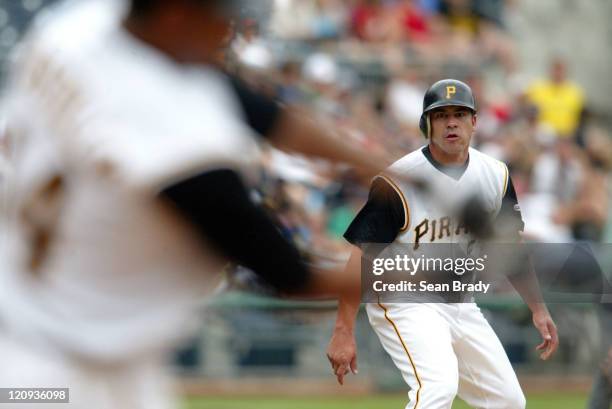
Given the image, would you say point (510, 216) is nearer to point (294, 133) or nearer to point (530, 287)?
point (530, 287)

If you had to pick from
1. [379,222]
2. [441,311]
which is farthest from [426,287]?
[379,222]

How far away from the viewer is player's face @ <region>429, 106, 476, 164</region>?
17.6ft

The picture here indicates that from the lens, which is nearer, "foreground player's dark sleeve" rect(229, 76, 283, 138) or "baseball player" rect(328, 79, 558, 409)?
"foreground player's dark sleeve" rect(229, 76, 283, 138)

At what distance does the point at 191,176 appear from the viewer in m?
2.49

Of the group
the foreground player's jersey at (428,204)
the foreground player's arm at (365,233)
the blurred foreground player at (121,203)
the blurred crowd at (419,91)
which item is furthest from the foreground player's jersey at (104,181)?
the blurred crowd at (419,91)

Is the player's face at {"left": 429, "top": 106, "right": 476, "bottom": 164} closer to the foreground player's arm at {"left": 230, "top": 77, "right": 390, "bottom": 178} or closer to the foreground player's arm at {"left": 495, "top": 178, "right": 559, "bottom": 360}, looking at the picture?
the foreground player's arm at {"left": 495, "top": 178, "right": 559, "bottom": 360}

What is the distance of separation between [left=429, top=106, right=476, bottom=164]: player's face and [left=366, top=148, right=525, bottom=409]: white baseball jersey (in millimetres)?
87

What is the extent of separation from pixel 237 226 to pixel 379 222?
9.23ft

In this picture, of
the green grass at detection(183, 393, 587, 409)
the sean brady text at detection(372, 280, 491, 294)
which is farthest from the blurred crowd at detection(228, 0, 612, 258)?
the sean brady text at detection(372, 280, 491, 294)

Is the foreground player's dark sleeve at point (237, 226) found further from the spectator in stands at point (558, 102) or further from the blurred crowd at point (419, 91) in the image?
the spectator in stands at point (558, 102)

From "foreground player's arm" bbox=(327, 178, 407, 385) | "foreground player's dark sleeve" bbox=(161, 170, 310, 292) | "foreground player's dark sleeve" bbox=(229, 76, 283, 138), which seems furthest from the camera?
A: "foreground player's arm" bbox=(327, 178, 407, 385)

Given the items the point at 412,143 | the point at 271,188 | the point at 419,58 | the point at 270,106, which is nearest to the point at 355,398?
Result: the point at 412,143

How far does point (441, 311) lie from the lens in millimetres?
5570

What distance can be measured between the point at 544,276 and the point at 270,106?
3121 millimetres
